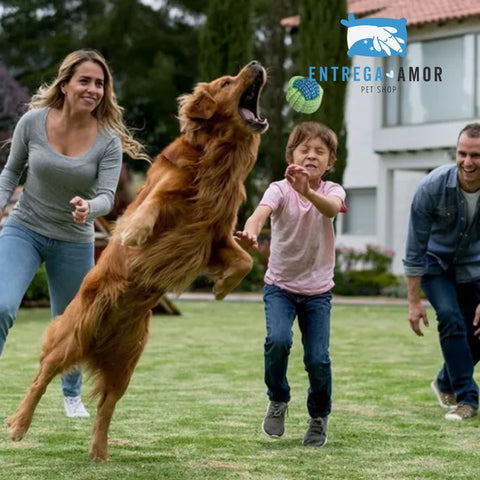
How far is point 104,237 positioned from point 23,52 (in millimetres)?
24946

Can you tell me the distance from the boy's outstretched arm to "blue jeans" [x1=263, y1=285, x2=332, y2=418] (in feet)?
1.76

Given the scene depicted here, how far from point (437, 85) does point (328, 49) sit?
300 cm

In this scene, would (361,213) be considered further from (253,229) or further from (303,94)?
(253,229)

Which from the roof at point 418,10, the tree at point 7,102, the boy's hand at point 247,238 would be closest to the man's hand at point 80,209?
the boy's hand at point 247,238

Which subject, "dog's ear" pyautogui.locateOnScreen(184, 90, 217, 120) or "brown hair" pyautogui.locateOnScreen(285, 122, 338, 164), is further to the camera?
"brown hair" pyautogui.locateOnScreen(285, 122, 338, 164)

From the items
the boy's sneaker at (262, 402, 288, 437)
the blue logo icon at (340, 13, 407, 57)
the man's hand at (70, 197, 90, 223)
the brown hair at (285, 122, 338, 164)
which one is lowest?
the boy's sneaker at (262, 402, 288, 437)

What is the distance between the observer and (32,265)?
5699mm

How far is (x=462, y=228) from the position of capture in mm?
6961

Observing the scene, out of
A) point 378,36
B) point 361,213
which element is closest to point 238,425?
point 378,36

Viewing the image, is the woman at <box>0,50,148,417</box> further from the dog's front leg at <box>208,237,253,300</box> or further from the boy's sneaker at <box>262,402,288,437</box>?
the boy's sneaker at <box>262,402,288,437</box>

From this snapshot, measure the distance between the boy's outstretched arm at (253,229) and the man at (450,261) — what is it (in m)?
1.69

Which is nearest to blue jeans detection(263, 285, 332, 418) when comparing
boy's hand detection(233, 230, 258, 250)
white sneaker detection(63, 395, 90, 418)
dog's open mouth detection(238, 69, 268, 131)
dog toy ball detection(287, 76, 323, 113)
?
boy's hand detection(233, 230, 258, 250)

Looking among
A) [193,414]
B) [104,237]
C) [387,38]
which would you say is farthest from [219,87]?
[387,38]

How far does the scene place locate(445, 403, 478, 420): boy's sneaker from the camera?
269 inches
